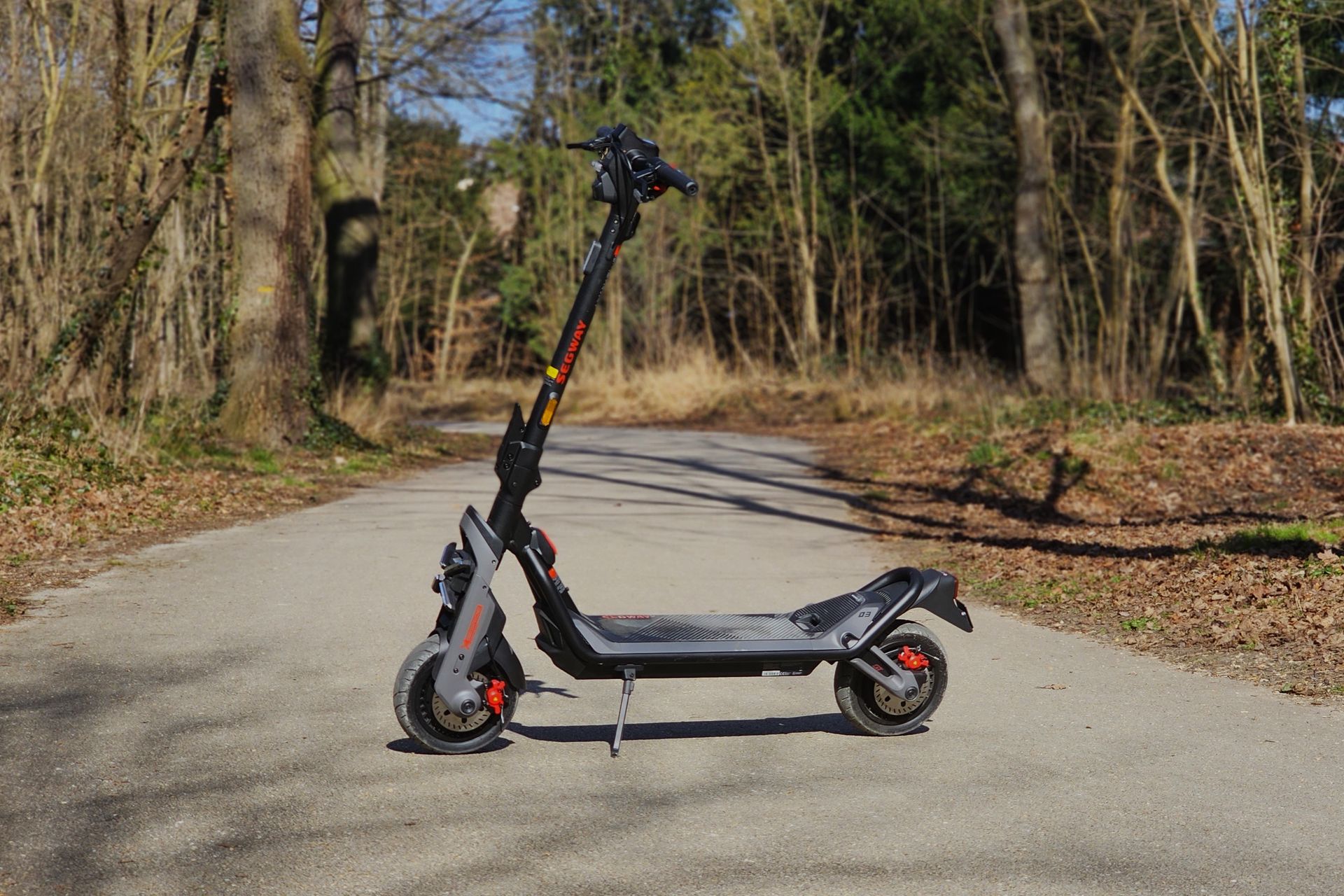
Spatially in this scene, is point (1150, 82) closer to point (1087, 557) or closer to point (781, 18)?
point (781, 18)

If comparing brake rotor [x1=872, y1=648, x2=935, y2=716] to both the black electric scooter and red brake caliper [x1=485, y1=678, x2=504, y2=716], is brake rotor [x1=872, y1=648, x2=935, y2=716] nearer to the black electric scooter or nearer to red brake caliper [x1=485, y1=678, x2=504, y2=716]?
the black electric scooter

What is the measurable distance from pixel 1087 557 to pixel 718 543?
8.93 feet

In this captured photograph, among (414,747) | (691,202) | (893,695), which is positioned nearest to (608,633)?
(414,747)

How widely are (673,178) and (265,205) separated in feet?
32.8

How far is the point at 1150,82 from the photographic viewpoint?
86.9 ft

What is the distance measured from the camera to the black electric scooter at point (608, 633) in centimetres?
449

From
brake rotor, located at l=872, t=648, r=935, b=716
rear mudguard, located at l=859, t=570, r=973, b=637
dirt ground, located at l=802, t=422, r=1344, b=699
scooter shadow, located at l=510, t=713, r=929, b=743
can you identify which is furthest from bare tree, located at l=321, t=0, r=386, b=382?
brake rotor, located at l=872, t=648, r=935, b=716

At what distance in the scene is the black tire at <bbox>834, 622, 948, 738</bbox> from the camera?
4996 mm

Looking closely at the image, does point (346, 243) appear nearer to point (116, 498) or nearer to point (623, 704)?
point (116, 498)

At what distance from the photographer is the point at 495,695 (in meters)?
4.58

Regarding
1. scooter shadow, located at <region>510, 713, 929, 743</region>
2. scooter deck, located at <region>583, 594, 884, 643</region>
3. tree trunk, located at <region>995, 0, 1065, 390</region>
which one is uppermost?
tree trunk, located at <region>995, 0, 1065, 390</region>

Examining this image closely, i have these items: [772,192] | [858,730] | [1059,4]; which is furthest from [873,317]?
Result: [858,730]

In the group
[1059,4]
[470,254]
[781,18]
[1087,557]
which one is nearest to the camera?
[1087,557]

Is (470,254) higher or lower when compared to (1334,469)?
higher
